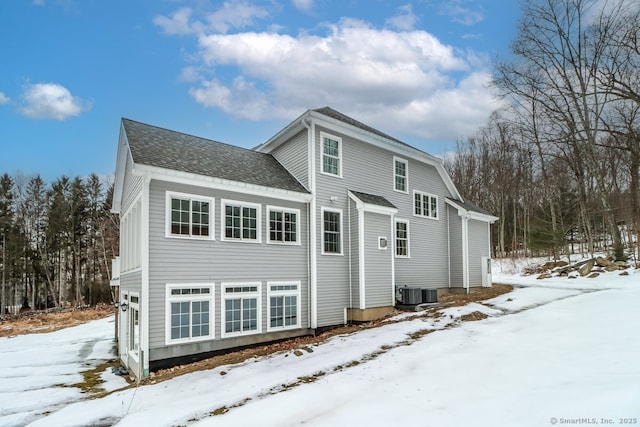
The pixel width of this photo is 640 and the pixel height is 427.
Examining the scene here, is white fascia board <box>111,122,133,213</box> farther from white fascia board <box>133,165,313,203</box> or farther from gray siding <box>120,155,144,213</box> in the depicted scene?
white fascia board <box>133,165,313,203</box>

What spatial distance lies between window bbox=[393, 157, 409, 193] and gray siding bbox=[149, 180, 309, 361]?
4.97 m

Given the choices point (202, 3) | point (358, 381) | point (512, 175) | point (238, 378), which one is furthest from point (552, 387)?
point (512, 175)

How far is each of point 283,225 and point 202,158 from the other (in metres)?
3.11

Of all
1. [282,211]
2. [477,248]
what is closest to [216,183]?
[282,211]

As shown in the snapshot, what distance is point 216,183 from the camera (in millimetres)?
10273

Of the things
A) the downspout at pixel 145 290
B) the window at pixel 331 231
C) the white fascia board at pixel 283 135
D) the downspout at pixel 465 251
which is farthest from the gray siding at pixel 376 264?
the downspout at pixel 145 290

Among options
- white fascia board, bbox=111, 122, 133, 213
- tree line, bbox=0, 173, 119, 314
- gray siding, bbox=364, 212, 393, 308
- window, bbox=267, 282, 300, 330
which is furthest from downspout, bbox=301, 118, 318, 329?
tree line, bbox=0, 173, 119, 314

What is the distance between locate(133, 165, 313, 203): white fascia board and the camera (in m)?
9.15

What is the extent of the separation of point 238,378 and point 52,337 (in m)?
15.4

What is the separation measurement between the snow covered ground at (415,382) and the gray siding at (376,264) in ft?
6.15

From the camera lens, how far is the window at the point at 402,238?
15275mm

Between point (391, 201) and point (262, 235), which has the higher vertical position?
point (391, 201)

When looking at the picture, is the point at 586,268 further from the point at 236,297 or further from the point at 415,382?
the point at 236,297

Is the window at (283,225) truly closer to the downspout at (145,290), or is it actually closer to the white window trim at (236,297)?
the white window trim at (236,297)
